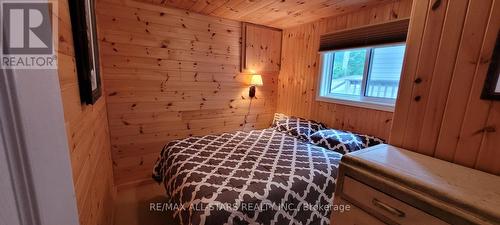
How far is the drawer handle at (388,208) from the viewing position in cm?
80

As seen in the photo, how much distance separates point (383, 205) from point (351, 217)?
181mm

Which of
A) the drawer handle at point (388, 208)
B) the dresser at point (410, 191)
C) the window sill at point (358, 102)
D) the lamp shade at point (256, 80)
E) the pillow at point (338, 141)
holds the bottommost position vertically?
the pillow at point (338, 141)

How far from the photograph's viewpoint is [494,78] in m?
0.82

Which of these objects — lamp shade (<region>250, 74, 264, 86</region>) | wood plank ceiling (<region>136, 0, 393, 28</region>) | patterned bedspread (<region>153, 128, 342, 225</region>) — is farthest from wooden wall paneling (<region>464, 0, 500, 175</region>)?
lamp shade (<region>250, 74, 264, 86</region>)

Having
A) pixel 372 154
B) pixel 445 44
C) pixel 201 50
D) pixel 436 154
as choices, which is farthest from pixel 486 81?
pixel 201 50

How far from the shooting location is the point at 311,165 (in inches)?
71.4

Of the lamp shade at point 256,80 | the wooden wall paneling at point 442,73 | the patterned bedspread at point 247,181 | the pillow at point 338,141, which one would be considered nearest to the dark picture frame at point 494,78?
the wooden wall paneling at point 442,73

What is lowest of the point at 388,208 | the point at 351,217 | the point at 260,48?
the point at 351,217

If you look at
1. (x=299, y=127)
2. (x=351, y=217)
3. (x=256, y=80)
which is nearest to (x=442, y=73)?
(x=351, y=217)

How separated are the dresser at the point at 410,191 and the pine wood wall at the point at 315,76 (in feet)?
4.84

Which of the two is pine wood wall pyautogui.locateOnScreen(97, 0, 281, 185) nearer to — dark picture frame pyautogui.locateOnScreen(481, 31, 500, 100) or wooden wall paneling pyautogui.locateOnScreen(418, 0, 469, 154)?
wooden wall paneling pyautogui.locateOnScreen(418, 0, 469, 154)

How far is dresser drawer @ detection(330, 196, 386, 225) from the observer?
910 mm

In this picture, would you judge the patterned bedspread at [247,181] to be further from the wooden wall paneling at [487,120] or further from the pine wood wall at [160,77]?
the wooden wall paneling at [487,120]

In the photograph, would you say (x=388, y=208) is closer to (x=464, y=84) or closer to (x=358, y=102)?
(x=464, y=84)
